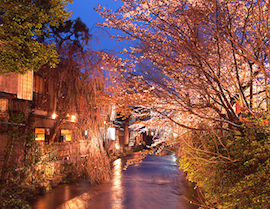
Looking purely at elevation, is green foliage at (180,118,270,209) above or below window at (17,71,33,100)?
below

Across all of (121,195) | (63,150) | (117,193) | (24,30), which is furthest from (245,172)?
(63,150)

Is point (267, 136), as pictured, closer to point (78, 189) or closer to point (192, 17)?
point (192, 17)

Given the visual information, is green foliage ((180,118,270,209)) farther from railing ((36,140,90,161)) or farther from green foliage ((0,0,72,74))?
railing ((36,140,90,161))

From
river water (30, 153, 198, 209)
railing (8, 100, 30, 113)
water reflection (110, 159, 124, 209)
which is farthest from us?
railing (8, 100, 30, 113)

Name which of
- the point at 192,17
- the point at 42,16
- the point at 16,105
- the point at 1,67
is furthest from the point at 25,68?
the point at 16,105

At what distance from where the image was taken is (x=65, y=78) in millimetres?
16594

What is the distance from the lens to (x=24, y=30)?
7516 mm

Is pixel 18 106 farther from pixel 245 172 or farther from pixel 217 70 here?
pixel 245 172

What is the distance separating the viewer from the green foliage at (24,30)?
7.37 meters

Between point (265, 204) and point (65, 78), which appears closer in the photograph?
point (265, 204)

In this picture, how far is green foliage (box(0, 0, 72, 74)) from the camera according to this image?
7371 millimetres

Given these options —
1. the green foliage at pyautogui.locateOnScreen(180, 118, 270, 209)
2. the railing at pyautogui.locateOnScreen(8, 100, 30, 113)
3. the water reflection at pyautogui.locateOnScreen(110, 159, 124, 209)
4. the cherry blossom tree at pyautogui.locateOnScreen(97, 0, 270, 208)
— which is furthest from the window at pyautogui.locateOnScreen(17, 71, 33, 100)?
the green foliage at pyautogui.locateOnScreen(180, 118, 270, 209)

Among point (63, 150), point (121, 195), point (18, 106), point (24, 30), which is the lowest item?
point (121, 195)

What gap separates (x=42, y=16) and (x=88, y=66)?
7.88 meters
